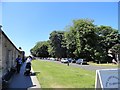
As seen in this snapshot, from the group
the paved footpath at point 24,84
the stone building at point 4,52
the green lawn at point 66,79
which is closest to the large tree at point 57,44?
the green lawn at point 66,79

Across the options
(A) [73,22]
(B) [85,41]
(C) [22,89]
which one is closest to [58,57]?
(A) [73,22]

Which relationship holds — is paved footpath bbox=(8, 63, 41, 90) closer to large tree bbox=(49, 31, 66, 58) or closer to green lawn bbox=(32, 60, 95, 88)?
green lawn bbox=(32, 60, 95, 88)

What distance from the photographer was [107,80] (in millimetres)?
8312

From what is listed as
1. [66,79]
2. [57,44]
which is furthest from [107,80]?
[57,44]

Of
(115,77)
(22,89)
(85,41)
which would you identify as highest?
(85,41)

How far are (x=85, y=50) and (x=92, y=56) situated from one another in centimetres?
248

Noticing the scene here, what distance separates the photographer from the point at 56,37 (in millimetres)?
101938

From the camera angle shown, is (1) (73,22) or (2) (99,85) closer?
(2) (99,85)

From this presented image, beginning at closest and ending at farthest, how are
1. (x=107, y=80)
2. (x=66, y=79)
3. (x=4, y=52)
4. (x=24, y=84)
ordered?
(x=107, y=80) < (x=24, y=84) < (x=4, y=52) < (x=66, y=79)

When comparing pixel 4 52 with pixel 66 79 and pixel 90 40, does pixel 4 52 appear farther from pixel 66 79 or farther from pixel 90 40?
pixel 90 40

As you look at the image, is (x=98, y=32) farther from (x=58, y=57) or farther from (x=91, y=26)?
(x=58, y=57)

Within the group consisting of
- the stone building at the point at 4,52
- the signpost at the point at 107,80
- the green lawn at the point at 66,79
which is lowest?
the green lawn at the point at 66,79

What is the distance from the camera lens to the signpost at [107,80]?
8188mm

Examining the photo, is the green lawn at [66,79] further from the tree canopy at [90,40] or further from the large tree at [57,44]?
the large tree at [57,44]
